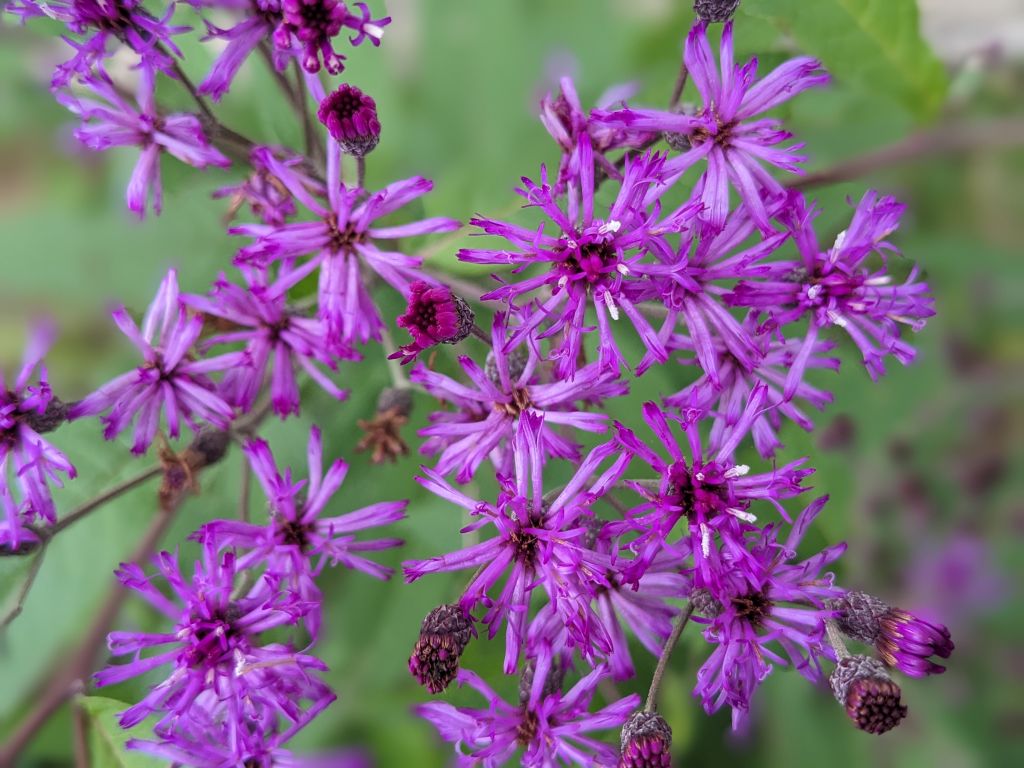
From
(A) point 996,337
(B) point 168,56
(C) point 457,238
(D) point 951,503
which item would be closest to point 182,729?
(C) point 457,238

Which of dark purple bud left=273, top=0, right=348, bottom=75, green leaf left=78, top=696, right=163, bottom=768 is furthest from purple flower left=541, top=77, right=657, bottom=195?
green leaf left=78, top=696, right=163, bottom=768

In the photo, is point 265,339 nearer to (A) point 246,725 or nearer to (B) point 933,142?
(A) point 246,725

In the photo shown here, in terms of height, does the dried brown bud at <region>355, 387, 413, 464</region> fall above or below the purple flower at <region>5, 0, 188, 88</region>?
below

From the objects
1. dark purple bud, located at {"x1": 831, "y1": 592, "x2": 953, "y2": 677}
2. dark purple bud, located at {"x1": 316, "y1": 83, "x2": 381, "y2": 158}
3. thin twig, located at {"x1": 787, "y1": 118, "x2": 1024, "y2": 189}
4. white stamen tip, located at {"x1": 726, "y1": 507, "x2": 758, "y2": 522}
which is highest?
thin twig, located at {"x1": 787, "y1": 118, "x2": 1024, "y2": 189}

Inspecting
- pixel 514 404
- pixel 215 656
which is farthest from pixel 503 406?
pixel 215 656

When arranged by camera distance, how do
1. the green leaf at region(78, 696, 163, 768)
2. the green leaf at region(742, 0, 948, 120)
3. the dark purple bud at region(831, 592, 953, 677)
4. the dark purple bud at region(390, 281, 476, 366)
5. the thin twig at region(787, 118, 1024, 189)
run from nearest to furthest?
the dark purple bud at region(390, 281, 476, 366) < the dark purple bud at region(831, 592, 953, 677) < the green leaf at region(78, 696, 163, 768) < the green leaf at region(742, 0, 948, 120) < the thin twig at region(787, 118, 1024, 189)

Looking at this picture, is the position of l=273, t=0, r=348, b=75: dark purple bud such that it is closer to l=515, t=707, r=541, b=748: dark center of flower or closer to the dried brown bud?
the dried brown bud

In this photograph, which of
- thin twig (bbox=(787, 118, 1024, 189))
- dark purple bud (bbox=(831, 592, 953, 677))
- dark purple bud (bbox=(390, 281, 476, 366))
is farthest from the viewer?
thin twig (bbox=(787, 118, 1024, 189))

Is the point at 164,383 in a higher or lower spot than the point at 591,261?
lower
